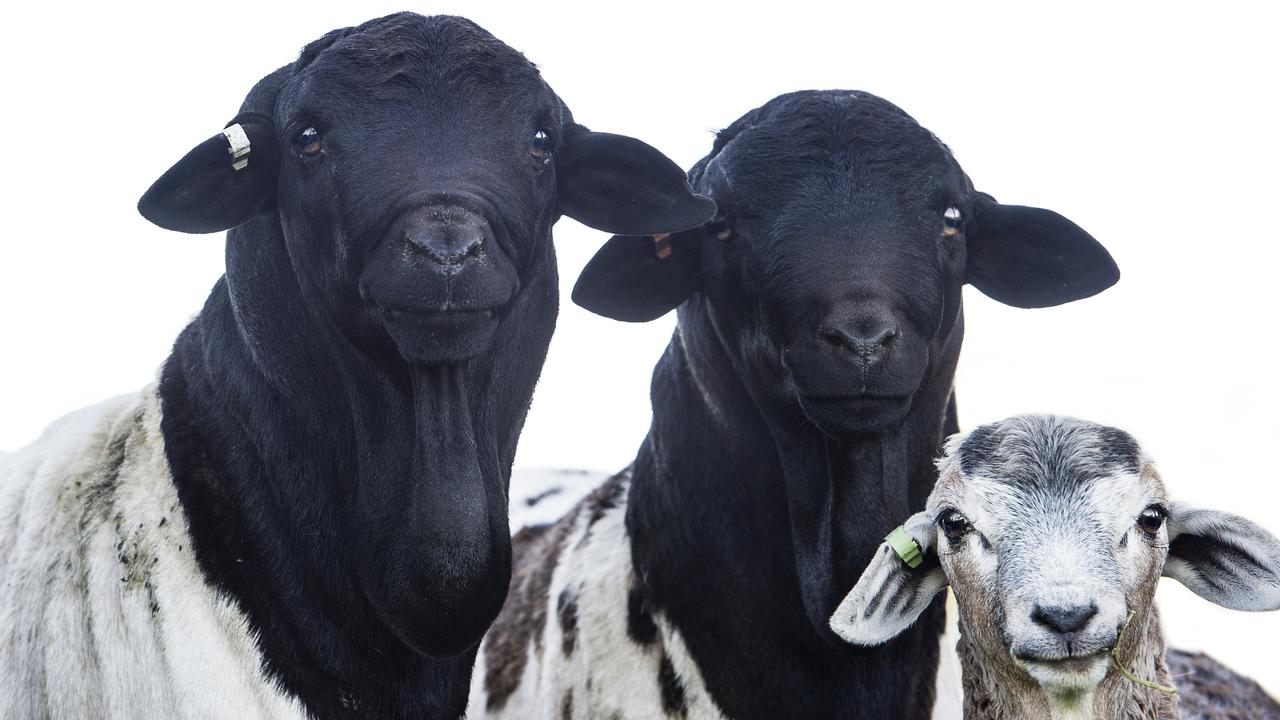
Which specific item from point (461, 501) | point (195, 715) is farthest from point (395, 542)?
point (195, 715)

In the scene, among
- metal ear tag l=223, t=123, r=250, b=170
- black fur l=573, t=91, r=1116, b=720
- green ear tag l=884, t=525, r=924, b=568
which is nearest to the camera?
metal ear tag l=223, t=123, r=250, b=170

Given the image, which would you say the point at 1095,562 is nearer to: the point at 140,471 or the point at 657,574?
the point at 657,574

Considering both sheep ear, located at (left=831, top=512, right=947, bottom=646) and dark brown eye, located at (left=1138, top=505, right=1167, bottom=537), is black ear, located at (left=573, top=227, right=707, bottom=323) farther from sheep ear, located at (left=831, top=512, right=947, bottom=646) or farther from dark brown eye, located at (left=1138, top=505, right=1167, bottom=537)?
dark brown eye, located at (left=1138, top=505, right=1167, bottom=537)

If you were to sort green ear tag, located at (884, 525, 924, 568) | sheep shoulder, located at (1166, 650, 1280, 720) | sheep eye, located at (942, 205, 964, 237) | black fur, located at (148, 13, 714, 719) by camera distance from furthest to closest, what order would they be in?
sheep shoulder, located at (1166, 650, 1280, 720) < sheep eye, located at (942, 205, 964, 237) < green ear tag, located at (884, 525, 924, 568) < black fur, located at (148, 13, 714, 719)

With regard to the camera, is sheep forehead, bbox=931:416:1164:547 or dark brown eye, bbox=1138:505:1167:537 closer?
sheep forehead, bbox=931:416:1164:547

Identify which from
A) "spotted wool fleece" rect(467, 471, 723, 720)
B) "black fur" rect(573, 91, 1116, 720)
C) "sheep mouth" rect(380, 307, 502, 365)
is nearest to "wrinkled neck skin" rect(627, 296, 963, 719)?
"black fur" rect(573, 91, 1116, 720)

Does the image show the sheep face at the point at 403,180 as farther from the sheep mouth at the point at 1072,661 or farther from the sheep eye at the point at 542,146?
the sheep mouth at the point at 1072,661

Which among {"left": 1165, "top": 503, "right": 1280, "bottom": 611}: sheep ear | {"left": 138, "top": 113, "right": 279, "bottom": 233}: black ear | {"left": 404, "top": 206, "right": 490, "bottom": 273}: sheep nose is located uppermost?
{"left": 138, "top": 113, "right": 279, "bottom": 233}: black ear

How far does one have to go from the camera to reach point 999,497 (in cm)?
478

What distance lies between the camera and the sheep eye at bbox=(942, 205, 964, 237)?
549 centimetres

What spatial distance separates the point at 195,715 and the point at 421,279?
1450 mm

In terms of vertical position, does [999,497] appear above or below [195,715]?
above

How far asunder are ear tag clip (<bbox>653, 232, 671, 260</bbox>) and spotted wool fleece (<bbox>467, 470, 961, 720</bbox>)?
1264 mm

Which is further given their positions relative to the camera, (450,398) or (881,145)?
(881,145)
